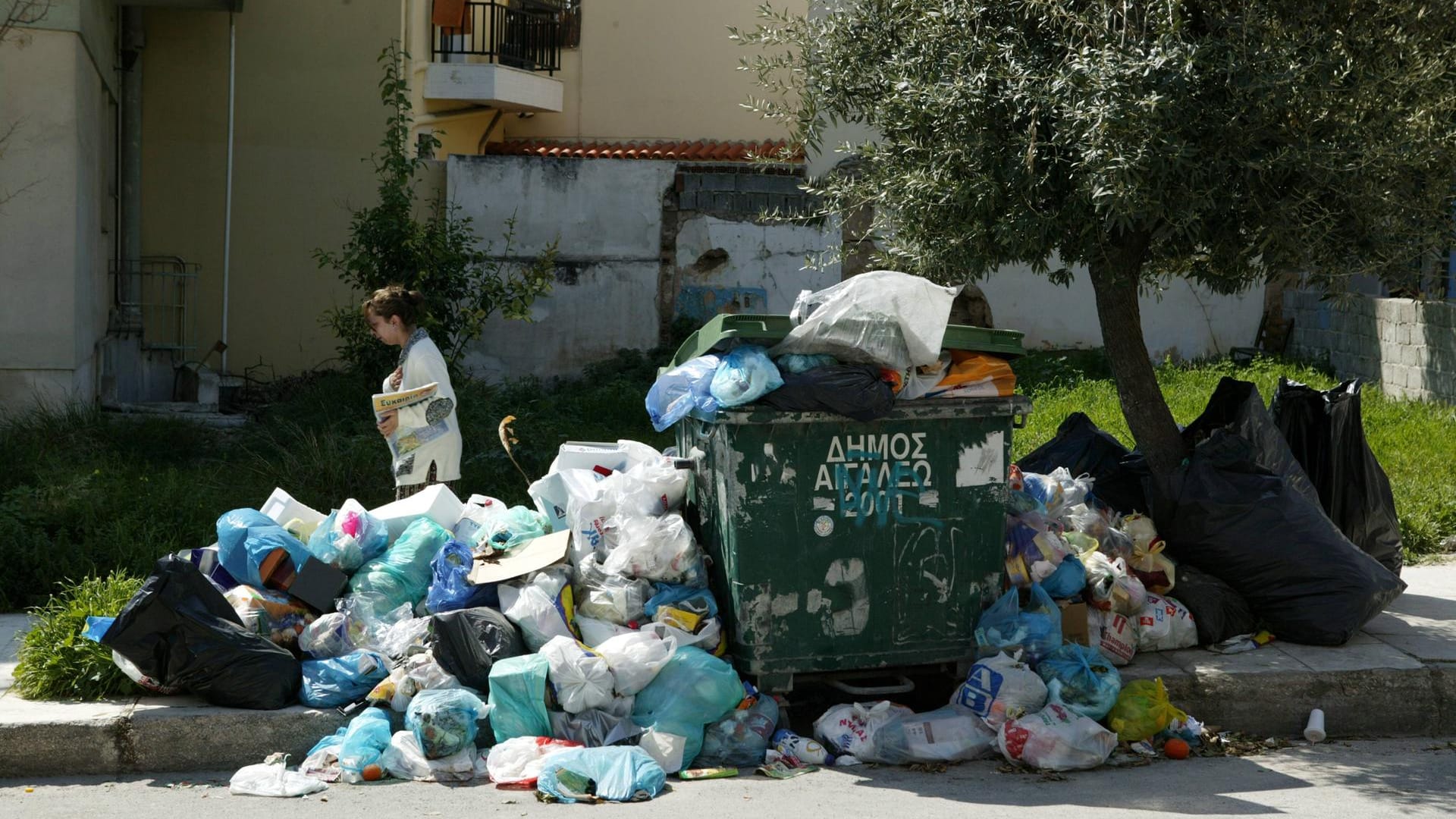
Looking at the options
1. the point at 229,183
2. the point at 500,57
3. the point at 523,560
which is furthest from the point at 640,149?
the point at 523,560

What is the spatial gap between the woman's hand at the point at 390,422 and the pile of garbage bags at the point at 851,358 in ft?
4.72

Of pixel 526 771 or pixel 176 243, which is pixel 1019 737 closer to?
pixel 526 771

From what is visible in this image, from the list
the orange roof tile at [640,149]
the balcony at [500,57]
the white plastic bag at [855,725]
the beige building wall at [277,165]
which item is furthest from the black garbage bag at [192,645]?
the balcony at [500,57]

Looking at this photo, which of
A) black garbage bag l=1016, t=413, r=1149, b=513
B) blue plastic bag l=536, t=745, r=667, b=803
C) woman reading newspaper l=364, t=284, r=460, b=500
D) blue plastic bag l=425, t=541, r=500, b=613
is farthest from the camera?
black garbage bag l=1016, t=413, r=1149, b=513

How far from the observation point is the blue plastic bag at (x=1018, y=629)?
4.79 m

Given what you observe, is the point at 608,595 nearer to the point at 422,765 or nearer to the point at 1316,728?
the point at 422,765

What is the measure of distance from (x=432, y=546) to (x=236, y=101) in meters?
9.27

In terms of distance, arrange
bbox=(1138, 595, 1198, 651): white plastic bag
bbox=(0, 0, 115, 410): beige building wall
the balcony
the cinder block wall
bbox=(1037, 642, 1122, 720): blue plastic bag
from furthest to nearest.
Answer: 1. the balcony
2. the cinder block wall
3. bbox=(0, 0, 115, 410): beige building wall
4. bbox=(1138, 595, 1198, 651): white plastic bag
5. bbox=(1037, 642, 1122, 720): blue plastic bag

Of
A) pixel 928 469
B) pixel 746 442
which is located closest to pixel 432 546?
pixel 746 442

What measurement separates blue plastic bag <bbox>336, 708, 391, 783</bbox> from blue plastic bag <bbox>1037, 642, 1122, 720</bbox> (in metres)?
2.30

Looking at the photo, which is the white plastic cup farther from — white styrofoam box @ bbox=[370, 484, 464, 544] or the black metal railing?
the black metal railing

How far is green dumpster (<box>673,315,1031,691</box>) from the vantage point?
4707 mm

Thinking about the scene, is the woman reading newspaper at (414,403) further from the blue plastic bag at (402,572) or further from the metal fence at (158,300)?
the metal fence at (158,300)

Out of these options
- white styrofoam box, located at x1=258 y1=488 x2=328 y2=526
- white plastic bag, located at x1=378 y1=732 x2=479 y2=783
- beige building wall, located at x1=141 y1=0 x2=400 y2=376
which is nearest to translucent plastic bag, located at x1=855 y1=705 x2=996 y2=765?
white plastic bag, located at x1=378 y1=732 x2=479 y2=783
